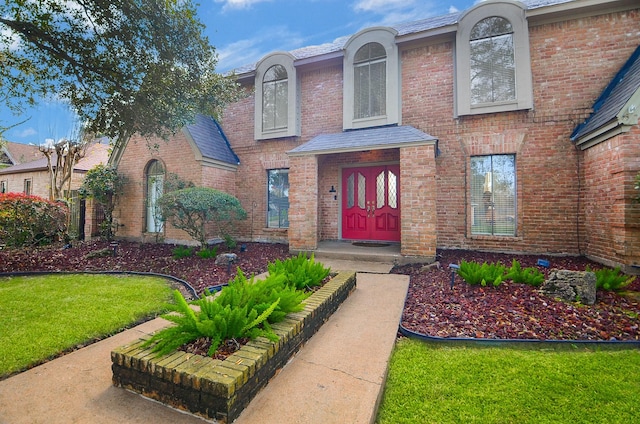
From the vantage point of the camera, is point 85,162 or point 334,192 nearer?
point 334,192

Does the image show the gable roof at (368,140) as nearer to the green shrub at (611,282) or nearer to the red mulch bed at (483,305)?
the red mulch bed at (483,305)

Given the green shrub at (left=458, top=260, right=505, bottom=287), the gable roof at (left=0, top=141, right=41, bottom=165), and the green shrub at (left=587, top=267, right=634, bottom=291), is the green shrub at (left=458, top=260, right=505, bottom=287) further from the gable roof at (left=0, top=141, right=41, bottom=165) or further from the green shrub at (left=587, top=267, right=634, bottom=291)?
the gable roof at (left=0, top=141, right=41, bottom=165)

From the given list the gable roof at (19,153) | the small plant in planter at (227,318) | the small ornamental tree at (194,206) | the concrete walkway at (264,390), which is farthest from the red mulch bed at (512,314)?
the gable roof at (19,153)

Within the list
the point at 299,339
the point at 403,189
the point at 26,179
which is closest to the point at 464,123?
the point at 403,189

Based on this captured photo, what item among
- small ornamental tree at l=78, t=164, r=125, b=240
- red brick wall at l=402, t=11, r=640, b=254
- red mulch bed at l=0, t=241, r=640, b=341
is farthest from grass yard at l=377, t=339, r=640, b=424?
small ornamental tree at l=78, t=164, r=125, b=240

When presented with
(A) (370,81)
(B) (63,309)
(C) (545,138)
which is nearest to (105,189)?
(B) (63,309)

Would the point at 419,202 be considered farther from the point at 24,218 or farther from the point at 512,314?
the point at 24,218

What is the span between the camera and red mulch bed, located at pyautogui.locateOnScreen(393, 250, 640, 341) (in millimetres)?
3398

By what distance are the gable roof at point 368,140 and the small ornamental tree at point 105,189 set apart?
24.0 ft

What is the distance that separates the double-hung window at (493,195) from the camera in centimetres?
777

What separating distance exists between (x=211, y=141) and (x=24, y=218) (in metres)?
5.78

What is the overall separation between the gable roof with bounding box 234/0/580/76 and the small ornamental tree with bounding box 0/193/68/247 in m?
7.77

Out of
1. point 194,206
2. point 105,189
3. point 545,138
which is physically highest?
point 545,138

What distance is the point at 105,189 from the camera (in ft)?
34.4
